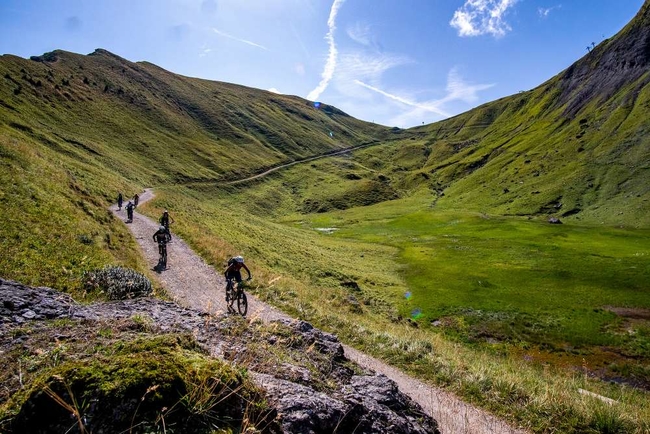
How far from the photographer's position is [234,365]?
6859 millimetres

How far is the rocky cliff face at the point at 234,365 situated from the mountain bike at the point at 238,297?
6595mm

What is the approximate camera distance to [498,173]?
15300cm

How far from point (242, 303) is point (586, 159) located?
14479 centimetres

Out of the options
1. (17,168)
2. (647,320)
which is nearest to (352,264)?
(647,320)

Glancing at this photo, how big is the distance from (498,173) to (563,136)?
33.5 meters

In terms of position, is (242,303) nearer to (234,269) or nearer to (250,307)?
(234,269)

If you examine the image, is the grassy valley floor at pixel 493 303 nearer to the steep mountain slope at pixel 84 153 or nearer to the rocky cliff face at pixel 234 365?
the rocky cliff face at pixel 234 365

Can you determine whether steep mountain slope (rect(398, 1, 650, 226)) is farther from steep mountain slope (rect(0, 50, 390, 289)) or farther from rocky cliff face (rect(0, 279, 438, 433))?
steep mountain slope (rect(0, 50, 390, 289))

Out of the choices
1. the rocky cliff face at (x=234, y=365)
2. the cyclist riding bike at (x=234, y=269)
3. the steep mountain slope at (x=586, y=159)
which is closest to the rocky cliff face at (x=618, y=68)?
the steep mountain slope at (x=586, y=159)

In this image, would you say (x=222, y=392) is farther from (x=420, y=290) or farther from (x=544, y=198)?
(x=544, y=198)

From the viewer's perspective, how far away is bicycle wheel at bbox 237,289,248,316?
64.5 feet

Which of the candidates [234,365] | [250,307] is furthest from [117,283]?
[234,365]

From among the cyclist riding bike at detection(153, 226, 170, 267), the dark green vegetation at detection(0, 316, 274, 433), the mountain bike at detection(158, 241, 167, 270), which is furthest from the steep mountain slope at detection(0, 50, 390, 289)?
the dark green vegetation at detection(0, 316, 274, 433)

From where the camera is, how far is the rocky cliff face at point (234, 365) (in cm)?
544
